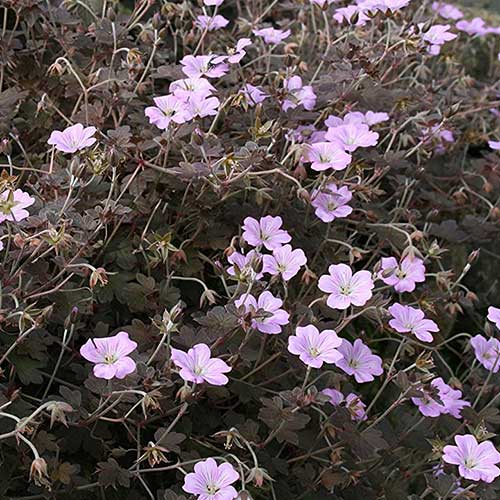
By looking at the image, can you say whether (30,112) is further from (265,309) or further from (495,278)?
(495,278)

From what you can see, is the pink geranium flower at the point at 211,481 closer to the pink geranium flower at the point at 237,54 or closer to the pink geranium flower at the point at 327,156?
the pink geranium flower at the point at 327,156

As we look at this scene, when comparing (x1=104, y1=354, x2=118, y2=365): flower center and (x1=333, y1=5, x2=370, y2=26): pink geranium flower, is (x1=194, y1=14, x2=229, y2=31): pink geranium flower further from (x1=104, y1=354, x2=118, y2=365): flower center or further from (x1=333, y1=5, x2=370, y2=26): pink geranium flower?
(x1=104, y1=354, x2=118, y2=365): flower center

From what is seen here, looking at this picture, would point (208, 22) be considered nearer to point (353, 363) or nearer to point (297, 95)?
point (297, 95)

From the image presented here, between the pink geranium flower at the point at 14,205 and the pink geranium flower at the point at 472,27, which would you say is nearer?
the pink geranium flower at the point at 14,205

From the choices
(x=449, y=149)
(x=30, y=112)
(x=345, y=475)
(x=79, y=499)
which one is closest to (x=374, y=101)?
(x=449, y=149)

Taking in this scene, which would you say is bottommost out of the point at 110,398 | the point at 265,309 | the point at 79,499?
the point at 79,499

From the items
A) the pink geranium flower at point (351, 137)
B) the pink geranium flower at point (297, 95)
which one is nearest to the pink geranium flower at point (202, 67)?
the pink geranium flower at point (297, 95)
